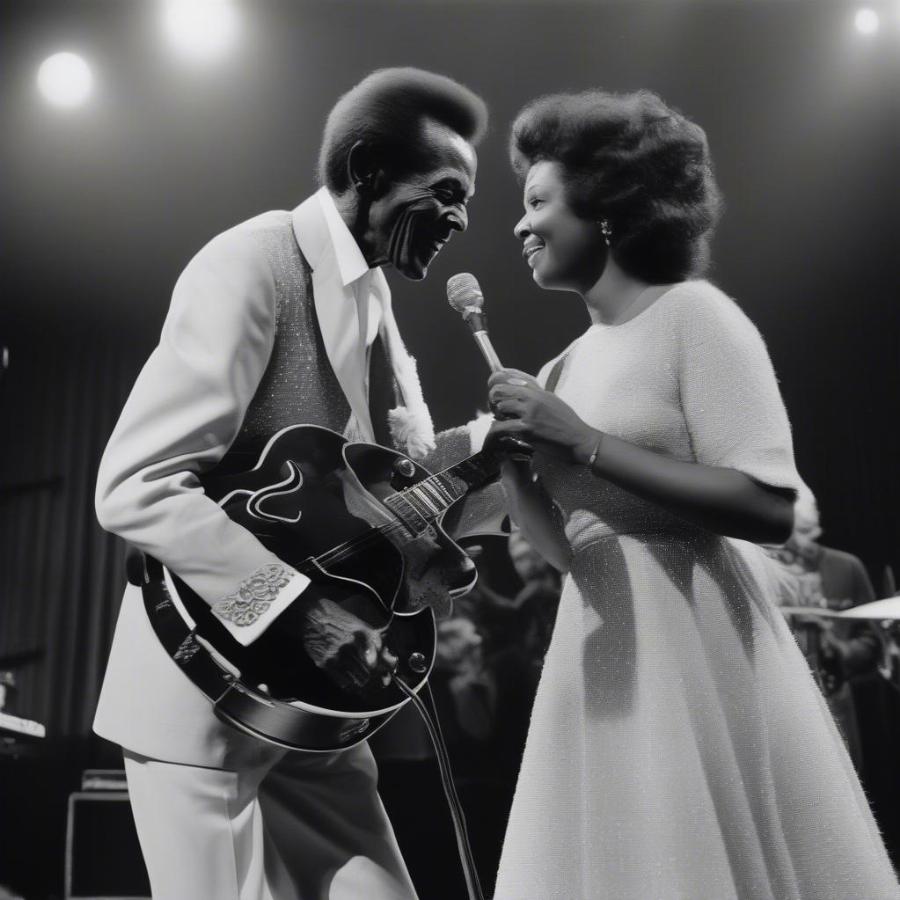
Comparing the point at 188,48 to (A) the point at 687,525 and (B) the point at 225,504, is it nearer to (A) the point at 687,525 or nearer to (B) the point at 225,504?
(B) the point at 225,504

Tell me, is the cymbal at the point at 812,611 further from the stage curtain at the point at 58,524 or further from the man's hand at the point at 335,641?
the stage curtain at the point at 58,524

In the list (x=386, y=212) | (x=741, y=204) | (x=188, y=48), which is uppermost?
(x=188, y=48)

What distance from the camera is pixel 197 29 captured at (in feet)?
8.15

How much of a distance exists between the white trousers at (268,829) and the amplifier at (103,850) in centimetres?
60

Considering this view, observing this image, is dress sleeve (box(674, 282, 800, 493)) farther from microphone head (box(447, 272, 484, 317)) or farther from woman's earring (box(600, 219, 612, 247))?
microphone head (box(447, 272, 484, 317))

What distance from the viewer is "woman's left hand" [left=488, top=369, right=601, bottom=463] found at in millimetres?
1532

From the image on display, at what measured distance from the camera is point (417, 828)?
2086 millimetres

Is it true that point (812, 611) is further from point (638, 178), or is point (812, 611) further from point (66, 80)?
point (66, 80)

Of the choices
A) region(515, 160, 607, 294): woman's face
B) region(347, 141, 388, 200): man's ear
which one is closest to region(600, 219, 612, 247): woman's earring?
region(515, 160, 607, 294): woman's face

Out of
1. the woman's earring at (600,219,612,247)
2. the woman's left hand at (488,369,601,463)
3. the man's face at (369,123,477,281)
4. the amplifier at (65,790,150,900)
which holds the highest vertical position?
the man's face at (369,123,477,281)

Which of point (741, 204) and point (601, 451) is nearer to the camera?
point (601, 451)

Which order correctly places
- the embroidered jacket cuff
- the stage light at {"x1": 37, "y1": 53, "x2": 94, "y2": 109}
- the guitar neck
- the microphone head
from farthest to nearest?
the stage light at {"x1": 37, "y1": 53, "x2": 94, "y2": 109} → the microphone head → the guitar neck → the embroidered jacket cuff

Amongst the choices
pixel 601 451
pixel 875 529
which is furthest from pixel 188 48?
pixel 875 529

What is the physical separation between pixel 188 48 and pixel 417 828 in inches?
77.5
